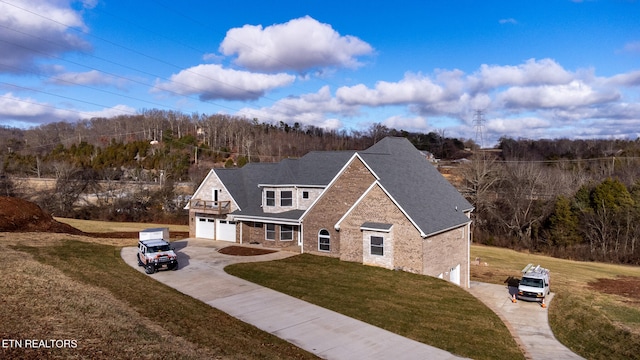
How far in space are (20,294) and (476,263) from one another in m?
33.9

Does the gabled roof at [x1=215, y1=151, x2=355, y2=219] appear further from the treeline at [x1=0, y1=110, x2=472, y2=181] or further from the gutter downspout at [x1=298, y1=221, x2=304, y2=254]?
the treeline at [x1=0, y1=110, x2=472, y2=181]

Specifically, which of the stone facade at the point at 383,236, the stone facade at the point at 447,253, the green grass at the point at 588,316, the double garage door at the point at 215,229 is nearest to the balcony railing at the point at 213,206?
the double garage door at the point at 215,229

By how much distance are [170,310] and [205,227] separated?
71.1ft

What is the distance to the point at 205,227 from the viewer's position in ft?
123

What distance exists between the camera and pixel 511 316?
70.7ft

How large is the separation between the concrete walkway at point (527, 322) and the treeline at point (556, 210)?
30550 mm

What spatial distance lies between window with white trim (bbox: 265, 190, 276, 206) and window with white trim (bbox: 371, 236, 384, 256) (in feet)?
33.7

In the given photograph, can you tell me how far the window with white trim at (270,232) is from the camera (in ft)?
106

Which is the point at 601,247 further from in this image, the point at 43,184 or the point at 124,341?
the point at 43,184

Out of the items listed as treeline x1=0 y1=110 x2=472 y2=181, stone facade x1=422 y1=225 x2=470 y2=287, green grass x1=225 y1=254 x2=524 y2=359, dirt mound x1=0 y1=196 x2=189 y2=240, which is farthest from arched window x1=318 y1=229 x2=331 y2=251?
treeline x1=0 y1=110 x2=472 y2=181

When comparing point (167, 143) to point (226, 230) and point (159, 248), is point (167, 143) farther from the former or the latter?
point (159, 248)

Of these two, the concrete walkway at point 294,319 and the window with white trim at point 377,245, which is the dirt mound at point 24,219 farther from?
the window with white trim at point 377,245

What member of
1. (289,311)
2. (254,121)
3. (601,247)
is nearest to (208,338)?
(289,311)

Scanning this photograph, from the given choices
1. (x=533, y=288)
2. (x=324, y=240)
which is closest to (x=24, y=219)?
(x=324, y=240)
